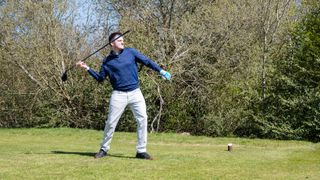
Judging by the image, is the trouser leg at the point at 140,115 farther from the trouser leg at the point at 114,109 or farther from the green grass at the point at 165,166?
the green grass at the point at 165,166

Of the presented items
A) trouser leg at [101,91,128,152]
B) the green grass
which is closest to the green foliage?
the green grass

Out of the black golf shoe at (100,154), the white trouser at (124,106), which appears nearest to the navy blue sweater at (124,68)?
the white trouser at (124,106)

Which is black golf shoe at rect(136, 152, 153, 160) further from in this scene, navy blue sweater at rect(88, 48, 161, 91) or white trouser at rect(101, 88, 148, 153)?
navy blue sweater at rect(88, 48, 161, 91)

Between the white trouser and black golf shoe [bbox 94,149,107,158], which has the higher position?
the white trouser

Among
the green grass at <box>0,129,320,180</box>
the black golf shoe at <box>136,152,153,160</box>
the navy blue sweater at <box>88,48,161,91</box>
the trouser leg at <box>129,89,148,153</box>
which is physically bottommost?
the green grass at <box>0,129,320,180</box>

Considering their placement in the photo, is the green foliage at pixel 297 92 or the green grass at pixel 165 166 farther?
the green foliage at pixel 297 92

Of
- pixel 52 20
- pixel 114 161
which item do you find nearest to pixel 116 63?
pixel 114 161

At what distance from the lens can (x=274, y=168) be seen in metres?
8.92

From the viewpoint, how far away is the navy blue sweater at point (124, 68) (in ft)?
31.0

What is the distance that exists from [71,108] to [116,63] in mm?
15018

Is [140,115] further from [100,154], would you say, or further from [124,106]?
[100,154]

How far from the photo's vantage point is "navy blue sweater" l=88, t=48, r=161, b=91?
9461 mm

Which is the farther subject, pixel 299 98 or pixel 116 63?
pixel 299 98

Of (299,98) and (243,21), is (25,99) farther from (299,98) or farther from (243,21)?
(299,98)
